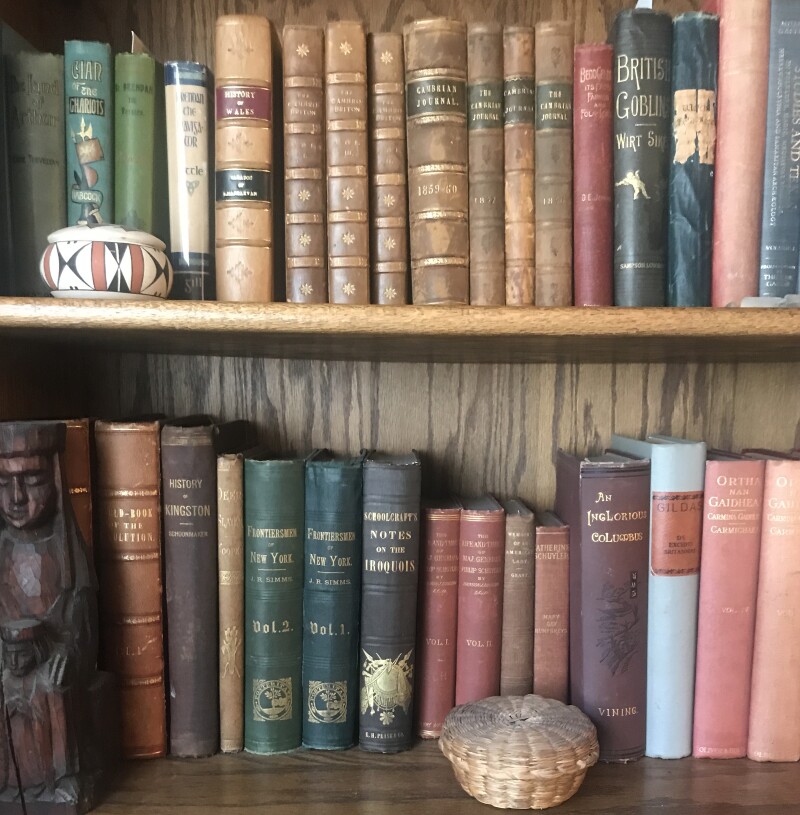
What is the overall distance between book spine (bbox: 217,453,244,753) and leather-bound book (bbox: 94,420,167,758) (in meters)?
0.06

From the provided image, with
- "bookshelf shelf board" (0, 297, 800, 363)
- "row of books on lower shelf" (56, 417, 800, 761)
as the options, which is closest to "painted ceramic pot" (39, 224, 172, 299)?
"bookshelf shelf board" (0, 297, 800, 363)

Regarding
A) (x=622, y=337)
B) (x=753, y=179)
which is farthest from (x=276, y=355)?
(x=753, y=179)

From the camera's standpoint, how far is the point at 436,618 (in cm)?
73

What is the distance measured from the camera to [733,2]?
0.64 meters

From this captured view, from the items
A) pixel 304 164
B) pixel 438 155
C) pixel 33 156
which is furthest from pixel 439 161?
pixel 33 156

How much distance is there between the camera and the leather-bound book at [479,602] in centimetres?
72

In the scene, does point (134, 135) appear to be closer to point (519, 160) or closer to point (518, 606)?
point (519, 160)

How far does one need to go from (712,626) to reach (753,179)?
405 mm

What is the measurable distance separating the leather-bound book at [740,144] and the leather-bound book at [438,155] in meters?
0.22

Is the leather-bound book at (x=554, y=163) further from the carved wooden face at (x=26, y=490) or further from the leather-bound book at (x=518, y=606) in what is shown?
the carved wooden face at (x=26, y=490)

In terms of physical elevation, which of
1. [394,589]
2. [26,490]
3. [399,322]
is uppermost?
[399,322]

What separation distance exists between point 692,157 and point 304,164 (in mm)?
335

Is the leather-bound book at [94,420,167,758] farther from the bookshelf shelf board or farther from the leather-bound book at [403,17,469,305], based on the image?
the leather-bound book at [403,17,469,305]

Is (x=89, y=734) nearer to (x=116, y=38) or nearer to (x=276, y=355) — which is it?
(x=276, y=355)
